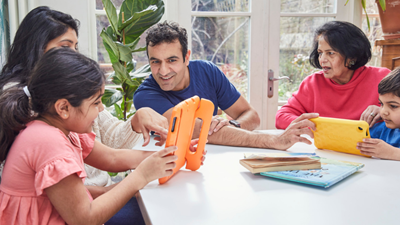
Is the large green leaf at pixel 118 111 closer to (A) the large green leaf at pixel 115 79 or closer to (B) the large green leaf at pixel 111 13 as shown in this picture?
(A) the large green leaf at pixel 115 79

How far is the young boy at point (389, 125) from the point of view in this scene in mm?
1091

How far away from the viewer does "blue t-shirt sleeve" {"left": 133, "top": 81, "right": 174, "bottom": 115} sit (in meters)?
1.61

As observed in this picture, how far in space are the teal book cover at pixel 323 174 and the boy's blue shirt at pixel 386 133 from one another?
38cm

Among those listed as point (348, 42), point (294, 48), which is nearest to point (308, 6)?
point (294, 48)

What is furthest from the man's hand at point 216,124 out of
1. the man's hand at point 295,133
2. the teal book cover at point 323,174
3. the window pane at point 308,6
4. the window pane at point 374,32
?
the window pane at point 374,32

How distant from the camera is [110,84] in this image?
2656mm

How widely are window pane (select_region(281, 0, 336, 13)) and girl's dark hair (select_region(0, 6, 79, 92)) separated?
7.02 feet

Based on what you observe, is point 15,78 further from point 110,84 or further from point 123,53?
point 110,84

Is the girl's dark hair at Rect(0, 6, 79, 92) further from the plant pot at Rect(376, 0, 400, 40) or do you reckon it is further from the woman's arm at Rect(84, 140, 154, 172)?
the plant pot at Rect(376, 0, 400, 40)

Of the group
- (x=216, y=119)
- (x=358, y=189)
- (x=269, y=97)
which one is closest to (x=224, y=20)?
(x=269, y=97)

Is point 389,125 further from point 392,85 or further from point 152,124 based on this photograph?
point 152,124

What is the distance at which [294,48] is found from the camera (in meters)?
2.84

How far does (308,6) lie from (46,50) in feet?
7.82

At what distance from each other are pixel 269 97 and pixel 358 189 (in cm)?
203
